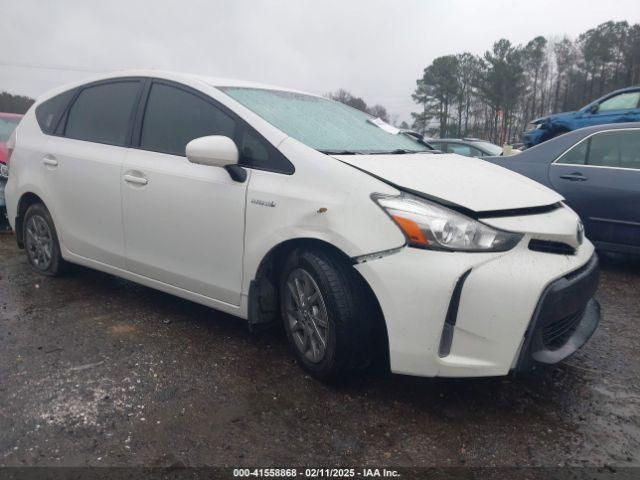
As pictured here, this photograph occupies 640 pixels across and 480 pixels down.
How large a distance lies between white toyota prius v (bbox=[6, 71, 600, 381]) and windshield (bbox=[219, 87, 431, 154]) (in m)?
0.02

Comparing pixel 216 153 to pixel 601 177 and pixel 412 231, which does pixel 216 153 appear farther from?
pixel 601 177

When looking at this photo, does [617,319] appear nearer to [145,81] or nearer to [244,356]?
[244,356]

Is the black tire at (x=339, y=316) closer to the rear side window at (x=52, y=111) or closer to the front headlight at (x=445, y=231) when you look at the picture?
the front headlight at (x=445, y=231)

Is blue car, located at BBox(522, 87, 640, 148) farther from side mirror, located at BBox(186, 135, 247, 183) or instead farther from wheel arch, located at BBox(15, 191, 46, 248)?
wheel arch, located at BBox(15, 191, 46, 248)

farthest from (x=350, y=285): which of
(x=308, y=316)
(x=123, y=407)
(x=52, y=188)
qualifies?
(x=52, y=188)

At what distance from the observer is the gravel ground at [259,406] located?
2.22 metres

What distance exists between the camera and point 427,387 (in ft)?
9.12

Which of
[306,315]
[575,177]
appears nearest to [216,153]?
[306,315]

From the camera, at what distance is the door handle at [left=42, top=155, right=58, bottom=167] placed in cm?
407

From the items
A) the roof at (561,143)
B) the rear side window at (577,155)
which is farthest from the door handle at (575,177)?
the roof at (561,143)

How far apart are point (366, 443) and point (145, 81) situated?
107 inches

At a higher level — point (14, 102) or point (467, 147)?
point (14, 102)

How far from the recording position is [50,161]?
4105mm

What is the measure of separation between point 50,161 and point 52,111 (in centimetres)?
49
